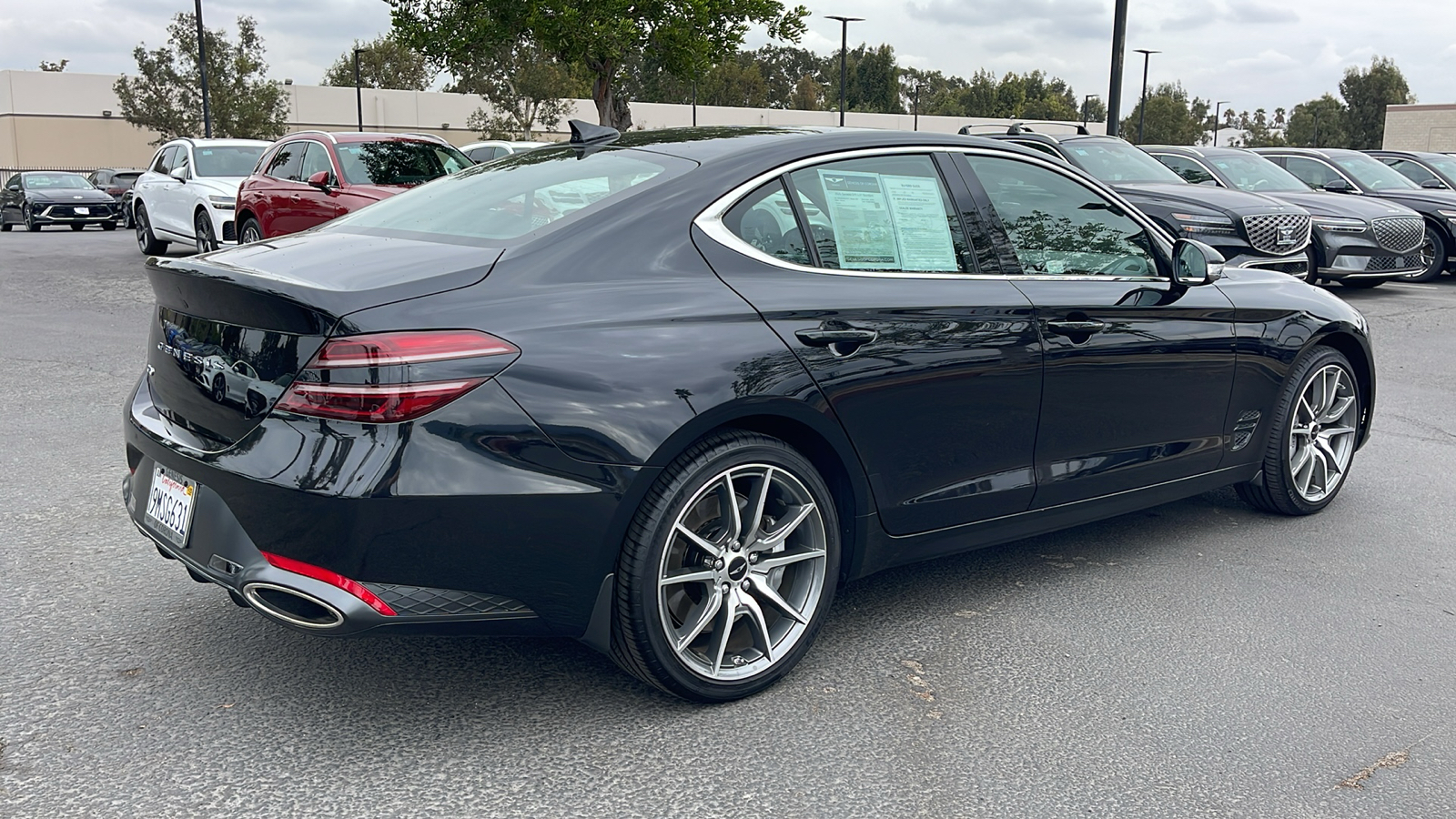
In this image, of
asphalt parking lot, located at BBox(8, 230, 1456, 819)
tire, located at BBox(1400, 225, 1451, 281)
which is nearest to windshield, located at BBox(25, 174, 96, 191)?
tire, located at BBox(1400, 225, 1451, 281)

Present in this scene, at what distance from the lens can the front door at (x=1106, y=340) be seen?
161 inches

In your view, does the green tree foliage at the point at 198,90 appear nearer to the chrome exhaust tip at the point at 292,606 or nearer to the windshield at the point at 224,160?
the windshield at the point at 224,160

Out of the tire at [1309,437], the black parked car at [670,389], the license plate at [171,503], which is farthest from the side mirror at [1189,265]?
the license plate at [171,503]

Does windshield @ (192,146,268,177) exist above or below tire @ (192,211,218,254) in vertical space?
above

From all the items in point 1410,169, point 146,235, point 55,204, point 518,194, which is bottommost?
point 55,204

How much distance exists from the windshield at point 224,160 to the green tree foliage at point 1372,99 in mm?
86803

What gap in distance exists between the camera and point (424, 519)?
2.84 m

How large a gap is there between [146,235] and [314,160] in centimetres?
637

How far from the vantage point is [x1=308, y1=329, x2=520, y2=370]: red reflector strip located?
2.82 metres

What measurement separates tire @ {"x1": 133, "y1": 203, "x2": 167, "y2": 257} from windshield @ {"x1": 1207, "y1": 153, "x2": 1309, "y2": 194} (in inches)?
569

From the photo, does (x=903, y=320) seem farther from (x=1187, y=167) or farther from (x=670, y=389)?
(x=1187, y=167)

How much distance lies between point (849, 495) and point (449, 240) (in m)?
1.33

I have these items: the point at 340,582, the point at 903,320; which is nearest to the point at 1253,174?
the point at 903,320

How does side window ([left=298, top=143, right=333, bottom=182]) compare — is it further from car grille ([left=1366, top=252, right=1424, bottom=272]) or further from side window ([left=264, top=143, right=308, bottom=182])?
car grille ([left=1366, top=252, right=1424, bottom=272])
